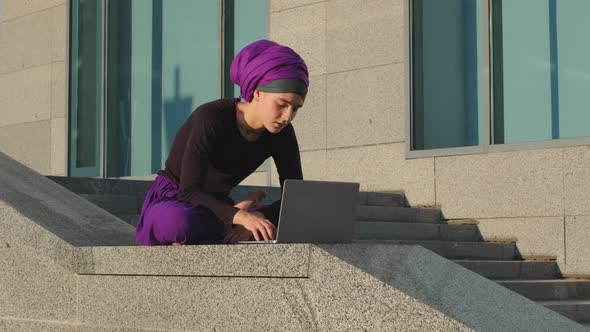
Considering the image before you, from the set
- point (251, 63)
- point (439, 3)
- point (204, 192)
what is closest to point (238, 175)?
point (204, 192)

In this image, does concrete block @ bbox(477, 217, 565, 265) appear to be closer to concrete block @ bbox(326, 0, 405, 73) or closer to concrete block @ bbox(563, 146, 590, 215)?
concrete block @ bbox(563, 146, 590, 215)

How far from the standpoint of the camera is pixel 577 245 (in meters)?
8.49

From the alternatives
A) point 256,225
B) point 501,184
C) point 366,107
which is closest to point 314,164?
point 366,107

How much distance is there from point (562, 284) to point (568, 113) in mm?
1821

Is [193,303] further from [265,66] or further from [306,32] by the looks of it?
[306,32]

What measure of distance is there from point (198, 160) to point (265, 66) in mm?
543

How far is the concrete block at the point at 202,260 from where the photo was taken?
418 centimetres

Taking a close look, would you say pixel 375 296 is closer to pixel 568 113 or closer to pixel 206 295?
pixel 206 295

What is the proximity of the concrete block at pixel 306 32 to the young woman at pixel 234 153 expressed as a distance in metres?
6.15

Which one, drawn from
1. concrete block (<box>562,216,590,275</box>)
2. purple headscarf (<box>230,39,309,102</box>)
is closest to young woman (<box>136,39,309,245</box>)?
purple headscarf (<box>230,39,309,102</box>)

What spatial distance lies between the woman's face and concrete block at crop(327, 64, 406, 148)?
5.63 m

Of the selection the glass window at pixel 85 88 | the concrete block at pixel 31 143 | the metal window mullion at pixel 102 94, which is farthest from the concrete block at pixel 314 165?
the concrete block at pixel 31 143

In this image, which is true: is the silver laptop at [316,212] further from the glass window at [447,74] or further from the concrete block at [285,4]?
the concrete block at [285,4]

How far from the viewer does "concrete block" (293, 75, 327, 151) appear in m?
10.8
